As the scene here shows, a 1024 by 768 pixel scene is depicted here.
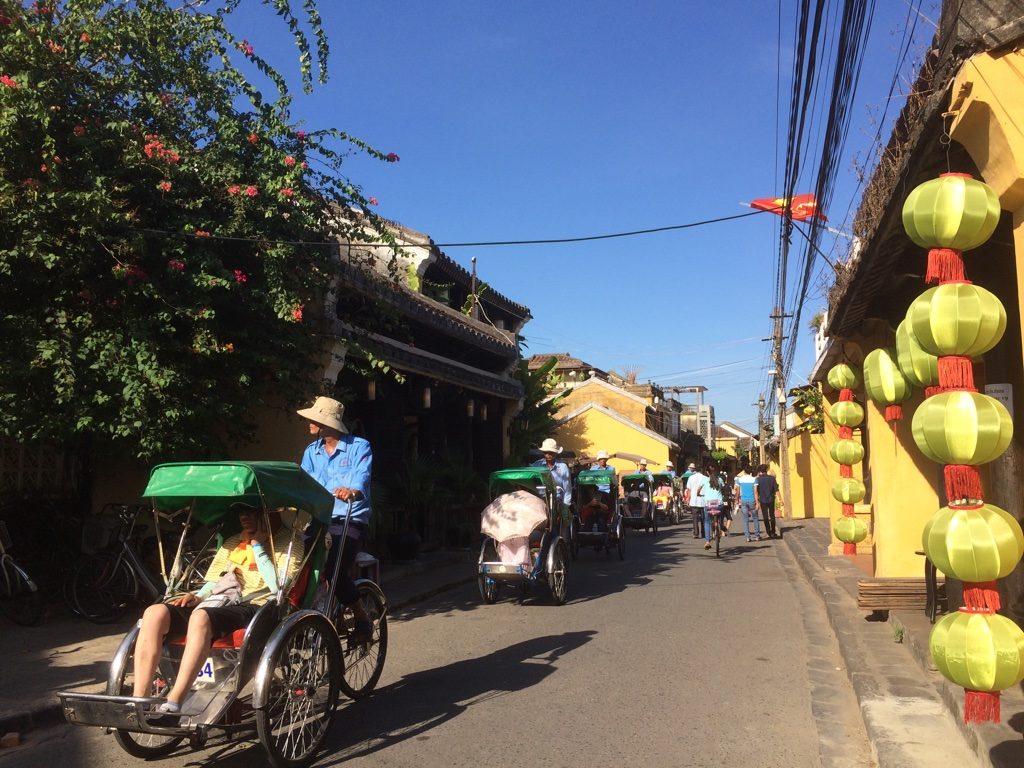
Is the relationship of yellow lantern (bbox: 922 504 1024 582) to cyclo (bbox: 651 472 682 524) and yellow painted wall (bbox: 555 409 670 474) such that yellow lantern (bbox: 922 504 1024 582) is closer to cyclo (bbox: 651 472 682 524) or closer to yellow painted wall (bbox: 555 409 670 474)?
cyclo (bbox: 651 472 682 524)

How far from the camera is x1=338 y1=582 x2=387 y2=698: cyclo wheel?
623 cm

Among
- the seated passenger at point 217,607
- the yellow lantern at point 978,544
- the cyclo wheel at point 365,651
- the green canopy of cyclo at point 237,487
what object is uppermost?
the green canopy of cyclo at point 237,487

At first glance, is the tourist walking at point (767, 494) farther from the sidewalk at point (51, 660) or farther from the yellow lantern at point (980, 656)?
A: the yellow lantern at point (980, 656)

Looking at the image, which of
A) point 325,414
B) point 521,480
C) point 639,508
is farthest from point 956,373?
point 639,508

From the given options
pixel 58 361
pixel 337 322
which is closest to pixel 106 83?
pixel 58 361

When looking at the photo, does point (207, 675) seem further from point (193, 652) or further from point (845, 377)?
point (845, 377)

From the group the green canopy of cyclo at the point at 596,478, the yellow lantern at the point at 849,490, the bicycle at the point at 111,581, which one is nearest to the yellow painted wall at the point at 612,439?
the green canopy of cyclo at the point at 596,478

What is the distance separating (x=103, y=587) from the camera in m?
9.23

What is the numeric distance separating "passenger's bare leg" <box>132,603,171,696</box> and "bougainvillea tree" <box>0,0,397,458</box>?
413 centimetres

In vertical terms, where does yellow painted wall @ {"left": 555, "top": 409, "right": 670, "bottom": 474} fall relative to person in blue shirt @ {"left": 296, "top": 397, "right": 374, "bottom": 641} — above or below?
above

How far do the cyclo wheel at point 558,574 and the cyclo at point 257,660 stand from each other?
16.8 ft

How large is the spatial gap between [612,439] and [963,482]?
41386 millimetres

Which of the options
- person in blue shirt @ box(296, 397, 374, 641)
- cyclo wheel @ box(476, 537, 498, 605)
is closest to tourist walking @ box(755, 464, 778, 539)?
cyclo wheel @ box(476, 537, 498, 605)

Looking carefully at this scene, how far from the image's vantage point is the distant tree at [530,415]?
22.4 m
